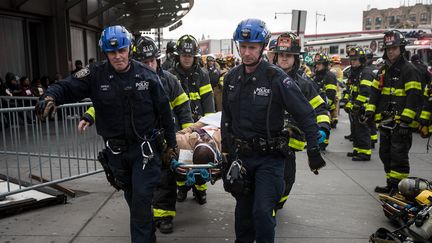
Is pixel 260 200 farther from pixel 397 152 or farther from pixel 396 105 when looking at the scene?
pixel 396 105

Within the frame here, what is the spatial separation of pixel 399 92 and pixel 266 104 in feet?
9.86

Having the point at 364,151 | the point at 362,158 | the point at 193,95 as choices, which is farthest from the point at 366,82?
the point at 193,95

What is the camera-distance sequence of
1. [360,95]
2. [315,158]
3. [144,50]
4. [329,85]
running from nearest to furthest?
[315,158] < [144,50] < [360,95] < [329,85]

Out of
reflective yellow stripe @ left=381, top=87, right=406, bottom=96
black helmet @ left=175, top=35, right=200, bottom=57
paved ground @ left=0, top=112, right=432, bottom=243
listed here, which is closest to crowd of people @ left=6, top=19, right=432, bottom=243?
paved ground @ left=0, top=112, right=432, bottom=243

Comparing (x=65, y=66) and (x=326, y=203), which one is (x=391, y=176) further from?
(x=65, y=66)

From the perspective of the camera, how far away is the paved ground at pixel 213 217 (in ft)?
14.3

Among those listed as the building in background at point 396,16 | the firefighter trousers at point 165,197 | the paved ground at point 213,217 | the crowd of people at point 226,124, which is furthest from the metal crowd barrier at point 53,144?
the building in background at point 396,16

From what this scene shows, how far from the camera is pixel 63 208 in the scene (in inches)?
204

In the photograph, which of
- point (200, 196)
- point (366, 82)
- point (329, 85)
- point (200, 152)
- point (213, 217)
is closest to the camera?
point (200, 152)

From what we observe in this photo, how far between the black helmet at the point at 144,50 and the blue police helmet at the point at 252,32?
1.18 meters

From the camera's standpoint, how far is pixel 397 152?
17.9ft

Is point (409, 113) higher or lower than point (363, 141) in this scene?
higher

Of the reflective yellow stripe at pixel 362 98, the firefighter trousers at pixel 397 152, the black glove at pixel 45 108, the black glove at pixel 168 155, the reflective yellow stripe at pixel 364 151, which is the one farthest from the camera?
the reflective yellow stripe at pixel 364 151

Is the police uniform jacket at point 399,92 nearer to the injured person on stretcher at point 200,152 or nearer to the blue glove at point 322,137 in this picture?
the blue glove at point 322,137
